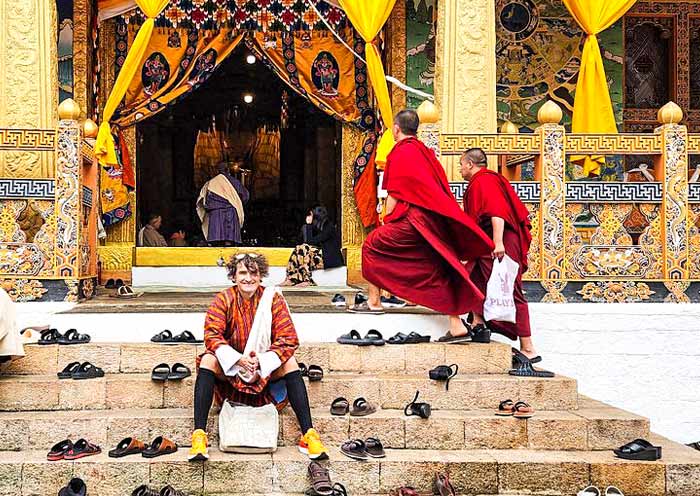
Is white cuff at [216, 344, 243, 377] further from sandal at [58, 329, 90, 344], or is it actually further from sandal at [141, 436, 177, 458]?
sandal at [58, 329, 90, 344]

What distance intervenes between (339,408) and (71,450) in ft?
4.97

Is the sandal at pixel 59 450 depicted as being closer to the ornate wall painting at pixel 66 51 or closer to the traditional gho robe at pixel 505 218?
the traditional gho robe at pixel 505 218

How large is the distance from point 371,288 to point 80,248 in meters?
2.56

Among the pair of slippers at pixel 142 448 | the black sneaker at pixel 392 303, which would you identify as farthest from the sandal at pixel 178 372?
the black sneaker at pixel 392 303

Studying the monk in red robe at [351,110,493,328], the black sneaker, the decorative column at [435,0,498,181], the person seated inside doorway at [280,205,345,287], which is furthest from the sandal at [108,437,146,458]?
the person seated inside doorway at [280,205,345,287]

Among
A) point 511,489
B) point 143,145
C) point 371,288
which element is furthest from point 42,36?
point 143,145

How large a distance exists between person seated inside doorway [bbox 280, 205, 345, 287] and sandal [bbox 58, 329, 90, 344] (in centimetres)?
479

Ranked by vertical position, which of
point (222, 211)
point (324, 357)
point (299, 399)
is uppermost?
point (222, 211)

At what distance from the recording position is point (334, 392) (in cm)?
559

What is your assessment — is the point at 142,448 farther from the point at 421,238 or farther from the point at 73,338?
the point at 421,238

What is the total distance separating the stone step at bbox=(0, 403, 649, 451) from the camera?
5.12m

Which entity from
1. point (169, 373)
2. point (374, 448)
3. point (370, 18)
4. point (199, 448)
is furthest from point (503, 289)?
point (370, 18)

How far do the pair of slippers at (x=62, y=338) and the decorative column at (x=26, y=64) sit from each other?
8.33 feet

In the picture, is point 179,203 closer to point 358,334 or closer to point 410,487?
point 358,334
